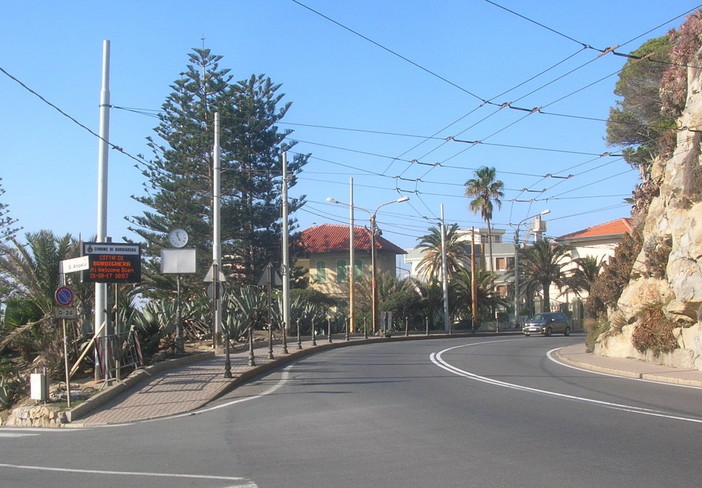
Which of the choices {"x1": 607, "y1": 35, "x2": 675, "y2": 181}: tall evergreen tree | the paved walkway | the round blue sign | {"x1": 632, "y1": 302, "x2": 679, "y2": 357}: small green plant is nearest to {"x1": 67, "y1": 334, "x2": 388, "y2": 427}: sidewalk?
the paved walkway

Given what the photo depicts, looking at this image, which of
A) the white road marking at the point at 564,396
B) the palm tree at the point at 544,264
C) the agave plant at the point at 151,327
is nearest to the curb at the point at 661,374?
the white road marking at the point at 564,396

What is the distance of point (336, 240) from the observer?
69.2m

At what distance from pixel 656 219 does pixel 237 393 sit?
1782 centimetres

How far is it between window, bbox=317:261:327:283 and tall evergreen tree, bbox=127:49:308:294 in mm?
13613

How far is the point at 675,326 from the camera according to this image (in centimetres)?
2116

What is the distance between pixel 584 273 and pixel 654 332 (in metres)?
42.2

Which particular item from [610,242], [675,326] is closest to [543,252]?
[610,242]

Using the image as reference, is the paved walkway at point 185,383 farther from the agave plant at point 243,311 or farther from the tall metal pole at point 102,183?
the agave plant at point 243,311

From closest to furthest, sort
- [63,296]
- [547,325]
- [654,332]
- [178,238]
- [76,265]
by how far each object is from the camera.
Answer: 1. [63,296]
2. [76,265]
3. [178,238]
4. [654,332]
5. [547,325]

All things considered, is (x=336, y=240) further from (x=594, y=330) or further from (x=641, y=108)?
(x=594, y=330)

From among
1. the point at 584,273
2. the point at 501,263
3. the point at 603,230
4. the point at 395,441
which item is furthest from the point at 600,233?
the point at 395,441

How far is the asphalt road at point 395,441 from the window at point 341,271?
5009cm

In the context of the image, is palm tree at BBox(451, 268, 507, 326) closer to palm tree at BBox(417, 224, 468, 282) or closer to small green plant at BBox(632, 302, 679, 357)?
palm tree at BBox(417, 224, 468, 282)

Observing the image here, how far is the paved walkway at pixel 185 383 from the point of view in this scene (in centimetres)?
1380
